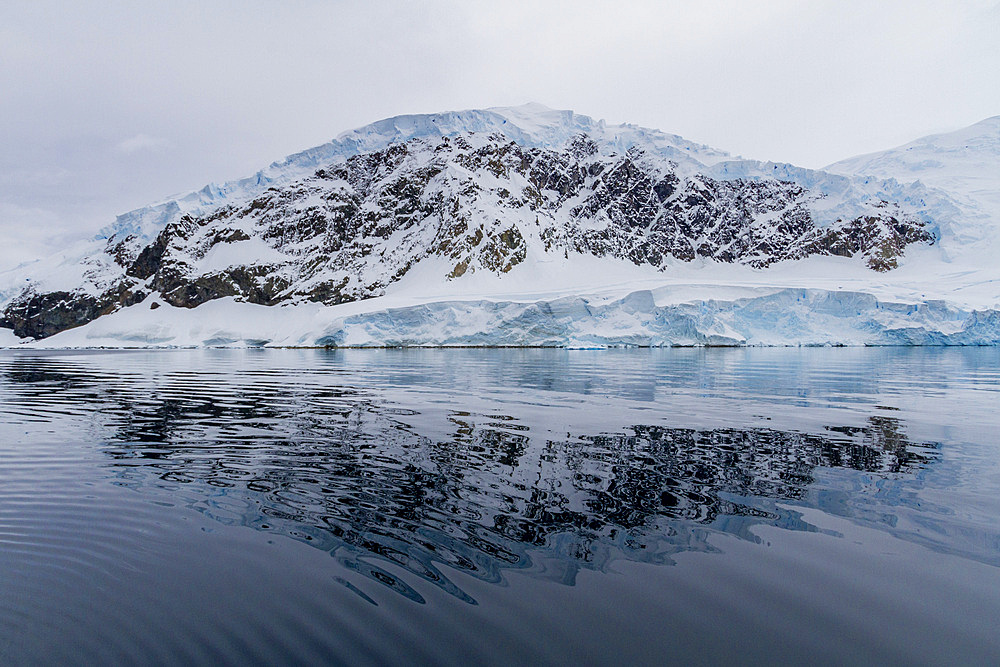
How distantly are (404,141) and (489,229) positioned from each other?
136 ft

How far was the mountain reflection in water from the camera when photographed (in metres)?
5.04

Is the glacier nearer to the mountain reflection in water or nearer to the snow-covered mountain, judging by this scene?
the snow-covered mountain

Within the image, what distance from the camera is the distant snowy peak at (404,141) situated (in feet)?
408

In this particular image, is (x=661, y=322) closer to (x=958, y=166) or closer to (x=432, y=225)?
(x=432, y=225)

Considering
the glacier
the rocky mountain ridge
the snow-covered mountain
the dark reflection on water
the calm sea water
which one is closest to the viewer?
the calm sea water

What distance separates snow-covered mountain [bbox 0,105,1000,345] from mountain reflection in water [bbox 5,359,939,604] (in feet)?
193

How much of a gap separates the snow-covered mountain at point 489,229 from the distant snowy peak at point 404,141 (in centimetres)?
45

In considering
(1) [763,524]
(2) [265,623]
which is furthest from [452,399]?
(2) [265,623]

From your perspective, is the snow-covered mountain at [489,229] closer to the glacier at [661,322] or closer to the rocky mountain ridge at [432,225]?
the rocky mountain ridge at [432,225]

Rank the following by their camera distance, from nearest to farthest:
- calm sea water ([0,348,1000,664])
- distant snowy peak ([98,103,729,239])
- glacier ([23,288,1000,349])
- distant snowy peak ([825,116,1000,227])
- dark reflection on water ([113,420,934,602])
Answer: calm sea water ([0,348,1000,664]) < dark reflection on water ([113,420,934,602]) < glacier ([23,288,1000,349]) < distant snowy peak ([825,116,1000,227]) < distant snowy peak ([98,103,729,239])

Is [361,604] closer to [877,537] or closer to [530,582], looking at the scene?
[530,582]

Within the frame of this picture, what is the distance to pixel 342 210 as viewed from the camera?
391 ft

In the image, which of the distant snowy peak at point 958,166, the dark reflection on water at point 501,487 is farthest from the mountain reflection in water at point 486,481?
the distant snowy peak at point 958,166

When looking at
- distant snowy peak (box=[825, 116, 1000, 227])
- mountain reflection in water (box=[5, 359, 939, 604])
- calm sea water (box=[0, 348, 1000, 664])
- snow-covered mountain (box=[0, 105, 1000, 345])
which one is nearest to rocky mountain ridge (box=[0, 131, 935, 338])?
snow-covered mountain (box=[0, 105, 1000, 345])
